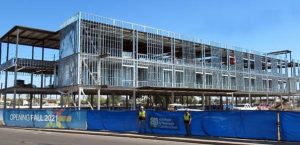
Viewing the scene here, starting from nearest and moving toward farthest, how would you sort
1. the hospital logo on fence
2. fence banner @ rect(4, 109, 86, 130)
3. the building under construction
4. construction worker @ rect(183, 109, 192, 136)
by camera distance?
1. construction worker @ rect(183, 109, 192, 136)
2. the hospital logo on fence
3. fence banner @ rect(4, 109, 86, 130)
4. the building under construction

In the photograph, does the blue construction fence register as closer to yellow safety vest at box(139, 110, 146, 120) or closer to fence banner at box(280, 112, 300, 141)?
fence banner at box(280, 112, 300, 141)

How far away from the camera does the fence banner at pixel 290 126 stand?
17.9 metres

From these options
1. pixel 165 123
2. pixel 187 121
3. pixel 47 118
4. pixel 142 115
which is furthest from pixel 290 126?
pixel 47 118

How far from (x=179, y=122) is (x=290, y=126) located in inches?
263

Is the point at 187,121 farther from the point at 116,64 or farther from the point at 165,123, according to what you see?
the point at 116,64

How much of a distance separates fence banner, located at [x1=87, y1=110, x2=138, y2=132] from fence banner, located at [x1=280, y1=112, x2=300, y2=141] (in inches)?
383

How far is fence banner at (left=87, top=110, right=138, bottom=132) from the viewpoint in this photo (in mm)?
25719

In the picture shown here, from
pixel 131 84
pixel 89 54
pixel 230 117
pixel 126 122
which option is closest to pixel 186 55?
pixel 131 84

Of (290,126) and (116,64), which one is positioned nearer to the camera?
(290,126)

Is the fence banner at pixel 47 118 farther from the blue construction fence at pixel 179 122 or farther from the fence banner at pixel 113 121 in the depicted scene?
the fence banner at pixel 113 121

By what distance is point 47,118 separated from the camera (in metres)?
32.3

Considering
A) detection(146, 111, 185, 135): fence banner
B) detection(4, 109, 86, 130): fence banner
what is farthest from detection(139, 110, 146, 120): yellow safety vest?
detection(4, 109, 86, 130): fence banner

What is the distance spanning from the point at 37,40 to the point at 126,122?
3282 cm

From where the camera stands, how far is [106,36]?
46.2m
